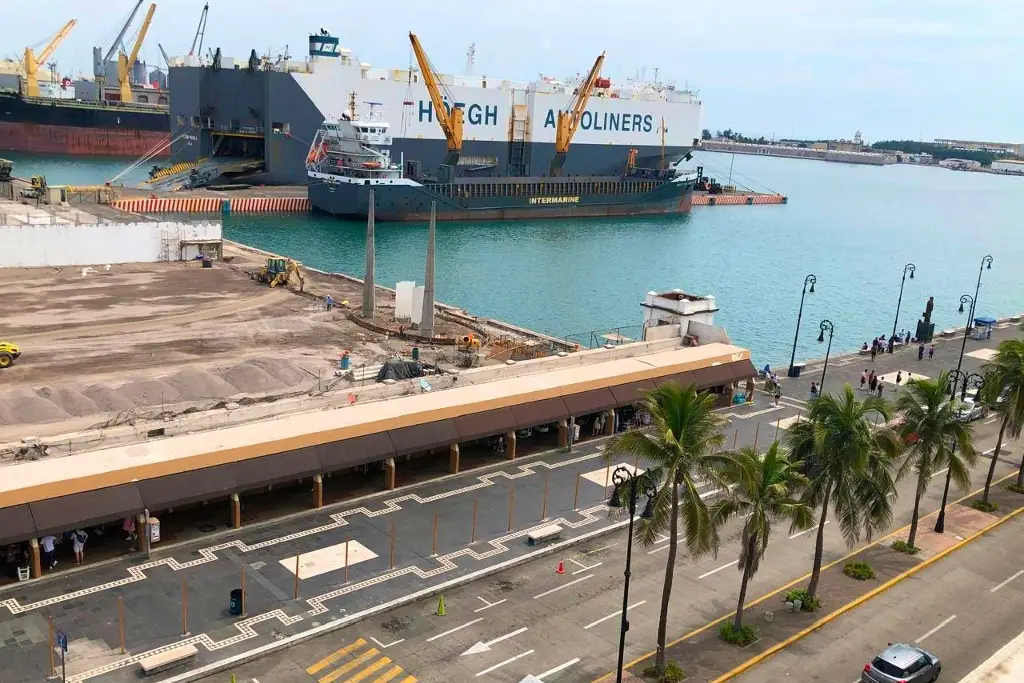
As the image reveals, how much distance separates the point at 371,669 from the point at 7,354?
88.7 feet

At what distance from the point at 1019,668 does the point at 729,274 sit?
8418cm

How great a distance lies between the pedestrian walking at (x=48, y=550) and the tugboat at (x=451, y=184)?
238 ft

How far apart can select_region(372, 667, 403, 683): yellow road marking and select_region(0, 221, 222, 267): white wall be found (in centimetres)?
5066

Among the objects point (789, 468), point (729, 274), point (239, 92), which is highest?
point (239, 92)

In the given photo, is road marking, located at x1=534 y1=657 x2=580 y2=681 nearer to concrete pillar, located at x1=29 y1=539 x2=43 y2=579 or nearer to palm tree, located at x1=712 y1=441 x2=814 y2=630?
palm tree, located at x1=712 y1=441 x2=814 y2=630

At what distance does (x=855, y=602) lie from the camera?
89.8 ft

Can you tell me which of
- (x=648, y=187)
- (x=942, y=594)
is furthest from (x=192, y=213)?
(x=942, y=594)

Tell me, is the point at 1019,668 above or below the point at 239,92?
below

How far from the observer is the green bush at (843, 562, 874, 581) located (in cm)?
2894

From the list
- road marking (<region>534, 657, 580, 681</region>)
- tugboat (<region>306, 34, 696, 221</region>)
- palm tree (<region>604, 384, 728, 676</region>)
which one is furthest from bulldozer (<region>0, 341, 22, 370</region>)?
tugboat (<region>306, 34, 696, 221</region>)

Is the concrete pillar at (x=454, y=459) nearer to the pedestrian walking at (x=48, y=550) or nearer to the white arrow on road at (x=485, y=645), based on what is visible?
the white arrow on road at (x=485, y=645)

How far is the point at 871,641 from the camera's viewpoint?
2523cm

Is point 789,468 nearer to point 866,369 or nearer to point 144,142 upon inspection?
point 866,369

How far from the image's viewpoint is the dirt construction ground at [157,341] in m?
37.3
